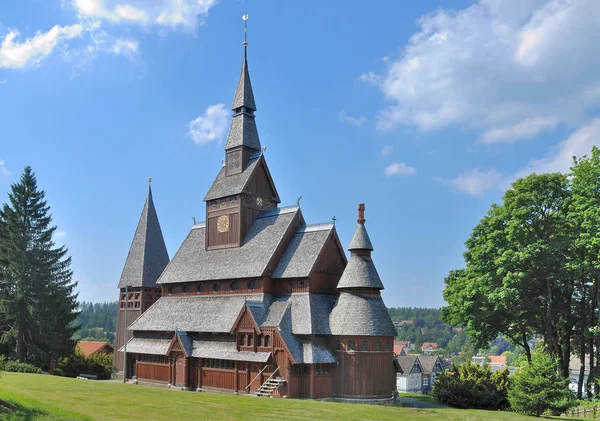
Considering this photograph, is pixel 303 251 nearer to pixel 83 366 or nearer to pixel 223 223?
pixel 223 223

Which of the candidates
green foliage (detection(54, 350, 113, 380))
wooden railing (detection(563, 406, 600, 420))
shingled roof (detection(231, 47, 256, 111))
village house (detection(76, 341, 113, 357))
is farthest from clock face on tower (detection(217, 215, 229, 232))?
wooden railing (detection(563, 406, 600, 420))

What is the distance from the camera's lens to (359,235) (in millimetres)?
43156

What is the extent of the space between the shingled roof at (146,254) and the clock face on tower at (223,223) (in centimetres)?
1108

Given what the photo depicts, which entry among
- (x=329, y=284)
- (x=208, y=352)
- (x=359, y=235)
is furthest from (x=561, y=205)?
(x=208, y=352)

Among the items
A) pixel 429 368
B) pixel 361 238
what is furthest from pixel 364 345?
pixel 429 368

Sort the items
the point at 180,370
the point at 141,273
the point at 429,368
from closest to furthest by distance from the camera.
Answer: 1. the point at 180,370
2. the point at 141,273
3. the point at 429,368

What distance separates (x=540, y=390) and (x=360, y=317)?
1233cm

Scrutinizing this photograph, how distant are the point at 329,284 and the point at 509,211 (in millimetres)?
15369

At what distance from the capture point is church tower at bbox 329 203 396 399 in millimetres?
39688

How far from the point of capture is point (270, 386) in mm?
38750

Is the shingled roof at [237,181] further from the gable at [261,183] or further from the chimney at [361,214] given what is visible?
the chimney at [361,214]

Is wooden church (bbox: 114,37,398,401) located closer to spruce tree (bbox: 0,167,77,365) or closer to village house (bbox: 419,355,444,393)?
spruce tree (bbox: 0,167,77,365)

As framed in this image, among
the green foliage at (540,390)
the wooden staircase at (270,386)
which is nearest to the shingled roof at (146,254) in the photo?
the wooden staircase at (270,386)

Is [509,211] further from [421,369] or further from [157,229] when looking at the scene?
[421,369]
